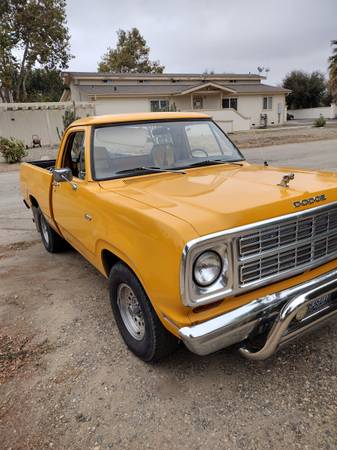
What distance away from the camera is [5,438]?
2363 millimetres

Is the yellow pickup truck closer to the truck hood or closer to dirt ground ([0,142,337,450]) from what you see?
the truck hood

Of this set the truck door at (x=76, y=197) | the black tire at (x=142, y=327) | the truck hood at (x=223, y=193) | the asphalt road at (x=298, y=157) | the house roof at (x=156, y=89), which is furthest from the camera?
the house roof at (x=156, y=89)

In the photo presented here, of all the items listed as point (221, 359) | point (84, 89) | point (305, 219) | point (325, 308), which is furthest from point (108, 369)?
point (84, 89)

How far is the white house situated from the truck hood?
2476 centimetres

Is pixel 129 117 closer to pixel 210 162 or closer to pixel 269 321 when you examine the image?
pixel 210 162

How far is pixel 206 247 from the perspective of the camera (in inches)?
83.7

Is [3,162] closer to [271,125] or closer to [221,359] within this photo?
[221,359]

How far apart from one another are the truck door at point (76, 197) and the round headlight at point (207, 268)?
1350mm

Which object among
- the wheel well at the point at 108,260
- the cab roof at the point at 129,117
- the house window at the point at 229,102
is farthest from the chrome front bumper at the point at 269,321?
the house window at the point at 229,102

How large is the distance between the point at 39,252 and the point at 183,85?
106ft

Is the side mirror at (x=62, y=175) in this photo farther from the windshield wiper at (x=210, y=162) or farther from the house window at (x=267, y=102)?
the house window at (x=267, y=102)

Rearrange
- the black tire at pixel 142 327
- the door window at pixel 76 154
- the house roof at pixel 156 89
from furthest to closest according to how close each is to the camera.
A: the house roof at pixel 156 89, the door window at pixel 76 154, the black tire at pixel 142 327

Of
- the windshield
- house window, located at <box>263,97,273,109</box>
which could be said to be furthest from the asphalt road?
house window, located at <box>263,97,273,109</box>

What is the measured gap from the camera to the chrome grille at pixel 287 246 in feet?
7.46
